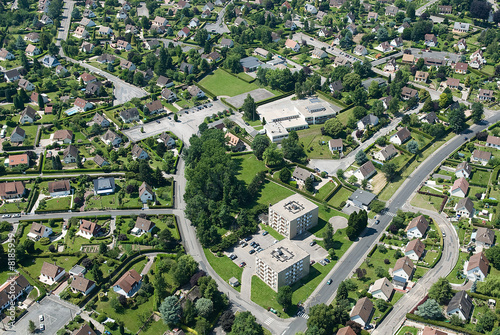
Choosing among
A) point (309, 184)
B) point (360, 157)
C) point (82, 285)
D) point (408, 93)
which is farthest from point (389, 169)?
point (82, 285)

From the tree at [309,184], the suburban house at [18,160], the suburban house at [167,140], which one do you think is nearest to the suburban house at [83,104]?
the suburban house at [18,160]

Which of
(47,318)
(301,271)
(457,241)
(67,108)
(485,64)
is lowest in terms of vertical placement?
(67,108)

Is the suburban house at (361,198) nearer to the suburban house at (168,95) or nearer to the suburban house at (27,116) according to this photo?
the suburban house at (168,95)

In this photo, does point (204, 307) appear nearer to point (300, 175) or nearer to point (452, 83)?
point (300, 175)

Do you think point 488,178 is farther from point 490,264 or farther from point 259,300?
point 259,300

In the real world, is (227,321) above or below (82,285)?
above

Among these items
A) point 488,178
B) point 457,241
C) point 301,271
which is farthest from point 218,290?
point 488,178
